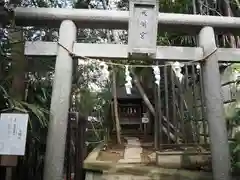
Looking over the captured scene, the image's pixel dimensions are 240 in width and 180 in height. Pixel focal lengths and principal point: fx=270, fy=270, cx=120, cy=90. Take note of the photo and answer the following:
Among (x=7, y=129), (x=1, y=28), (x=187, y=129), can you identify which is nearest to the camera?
(x=7, y=129)

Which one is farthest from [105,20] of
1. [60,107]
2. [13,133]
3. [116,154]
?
[116,154]

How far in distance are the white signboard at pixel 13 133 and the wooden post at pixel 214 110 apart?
2166 mm

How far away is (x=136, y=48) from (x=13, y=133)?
1.72 meters

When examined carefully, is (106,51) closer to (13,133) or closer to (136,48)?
(136,48)

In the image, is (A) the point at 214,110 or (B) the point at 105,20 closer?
(A) the point at 214,110

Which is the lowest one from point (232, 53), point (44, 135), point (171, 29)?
point (44, 135)

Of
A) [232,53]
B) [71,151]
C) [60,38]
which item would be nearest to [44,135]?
[71,151]

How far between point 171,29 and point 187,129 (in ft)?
9.71

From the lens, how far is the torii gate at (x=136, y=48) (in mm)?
3223

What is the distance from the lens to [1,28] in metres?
3.26

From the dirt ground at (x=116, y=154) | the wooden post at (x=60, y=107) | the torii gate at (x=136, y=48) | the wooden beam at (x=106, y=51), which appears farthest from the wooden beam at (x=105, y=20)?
the dirt ground at (x=116, y=154)

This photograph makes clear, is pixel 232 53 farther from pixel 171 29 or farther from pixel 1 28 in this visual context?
pixel 1 28

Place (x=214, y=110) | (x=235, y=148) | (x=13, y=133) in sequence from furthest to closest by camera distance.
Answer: (x=235, y=148)
(x=214, y=110)
(x=13, y=133)

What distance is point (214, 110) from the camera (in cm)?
334
